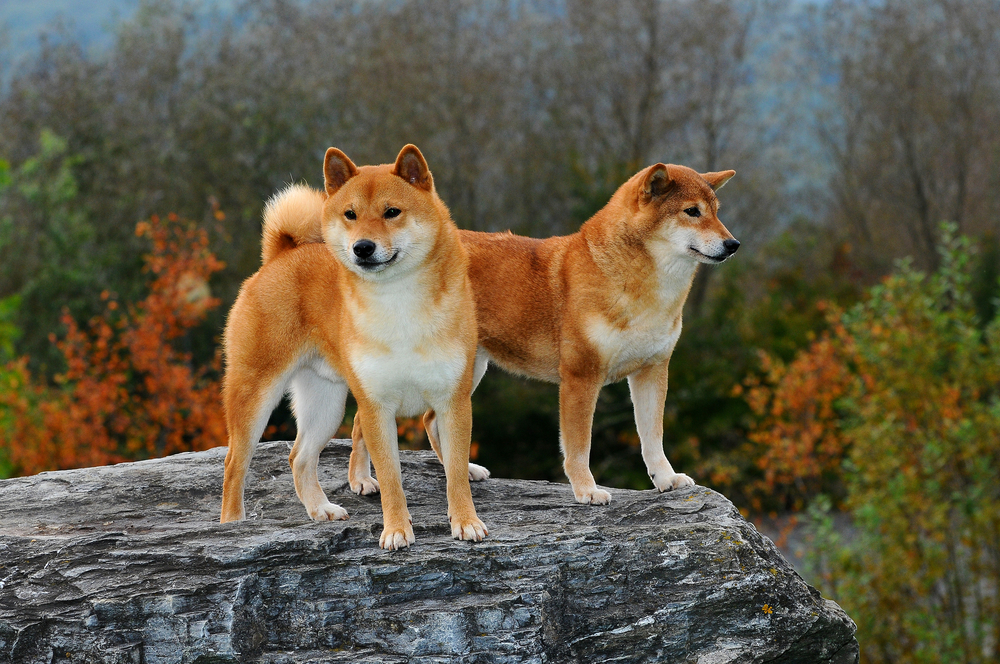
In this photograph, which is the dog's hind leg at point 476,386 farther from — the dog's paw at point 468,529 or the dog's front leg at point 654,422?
the dog's paw at point 468,529

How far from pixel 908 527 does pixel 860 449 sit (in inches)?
49.6

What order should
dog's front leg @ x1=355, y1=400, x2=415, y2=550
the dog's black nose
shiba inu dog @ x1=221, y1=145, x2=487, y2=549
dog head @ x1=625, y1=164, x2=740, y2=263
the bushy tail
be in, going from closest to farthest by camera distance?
1. the dog's black nose
2. shiba inu dog @ x1=221, y1=145, x2=487, y2=549
3. dog's front leg @ x1=355, y1=400, x2=415, y2=550
4. dog head @ x1=625, y1=164, x2=740, y2=263
5. the bushy tail

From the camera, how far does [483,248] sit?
7.04 m

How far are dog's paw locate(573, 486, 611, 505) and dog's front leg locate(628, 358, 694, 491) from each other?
0.46 m

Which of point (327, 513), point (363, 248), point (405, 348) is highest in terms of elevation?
point (363, 248)

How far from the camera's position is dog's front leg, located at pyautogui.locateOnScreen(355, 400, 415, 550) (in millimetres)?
5398

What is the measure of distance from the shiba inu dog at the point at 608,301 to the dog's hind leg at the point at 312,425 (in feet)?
1.34

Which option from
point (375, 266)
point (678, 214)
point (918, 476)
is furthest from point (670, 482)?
point (918, 476)

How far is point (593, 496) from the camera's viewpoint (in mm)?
6309

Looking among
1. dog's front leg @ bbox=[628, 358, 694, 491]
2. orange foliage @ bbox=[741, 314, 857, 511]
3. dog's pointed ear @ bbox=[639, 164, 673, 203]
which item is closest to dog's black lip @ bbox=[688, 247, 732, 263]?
dog's pointed ear @ bbox=[639, 164, 673, 203]

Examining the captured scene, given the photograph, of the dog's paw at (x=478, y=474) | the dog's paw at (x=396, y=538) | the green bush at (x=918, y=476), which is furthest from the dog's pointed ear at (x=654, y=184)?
the green bush at (x=918, y=476)

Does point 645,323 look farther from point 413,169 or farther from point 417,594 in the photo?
point 417,594

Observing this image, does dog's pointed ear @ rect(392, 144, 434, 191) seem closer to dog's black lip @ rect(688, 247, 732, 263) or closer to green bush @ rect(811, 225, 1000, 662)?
dog's black lip @ rect(688, 247, 732, 263)

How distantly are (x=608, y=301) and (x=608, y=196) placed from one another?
13.5 m
